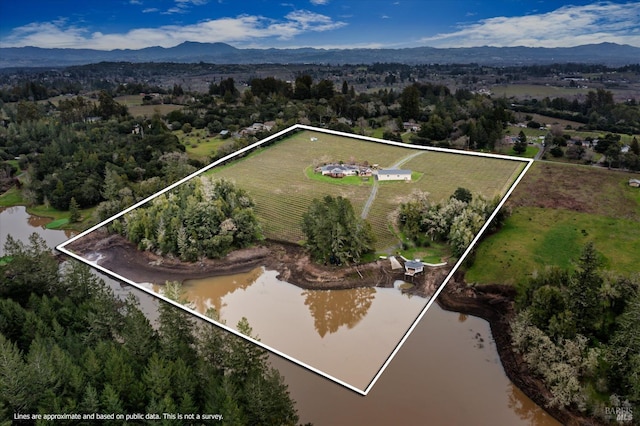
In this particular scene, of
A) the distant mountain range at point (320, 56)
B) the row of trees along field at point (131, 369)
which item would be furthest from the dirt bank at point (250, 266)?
the distant mountain range at point (320, 56)

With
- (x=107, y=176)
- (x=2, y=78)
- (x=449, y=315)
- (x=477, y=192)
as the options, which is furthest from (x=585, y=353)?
(x=2, y=78)

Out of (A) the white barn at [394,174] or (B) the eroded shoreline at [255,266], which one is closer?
(B) the eroded shoreline at [255,266]

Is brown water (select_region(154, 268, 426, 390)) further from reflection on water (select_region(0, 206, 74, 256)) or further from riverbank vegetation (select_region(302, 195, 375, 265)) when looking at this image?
reflection on water (select_region(0, 206, 74, 256))

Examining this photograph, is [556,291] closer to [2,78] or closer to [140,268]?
[140,268]

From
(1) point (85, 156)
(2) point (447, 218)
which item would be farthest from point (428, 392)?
(1) point (85, 156)

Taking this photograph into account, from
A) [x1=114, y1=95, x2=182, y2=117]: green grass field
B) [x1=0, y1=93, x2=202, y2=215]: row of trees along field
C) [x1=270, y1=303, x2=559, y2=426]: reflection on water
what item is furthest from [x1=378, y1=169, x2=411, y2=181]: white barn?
[x1=114, y1=95, x2=182, y2=117]: green grass field

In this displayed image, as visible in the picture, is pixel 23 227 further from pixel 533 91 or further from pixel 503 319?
pixel 533 91

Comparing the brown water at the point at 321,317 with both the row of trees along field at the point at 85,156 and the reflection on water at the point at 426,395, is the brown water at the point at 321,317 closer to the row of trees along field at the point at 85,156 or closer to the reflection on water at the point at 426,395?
the reflection on water at the point at 426,395
